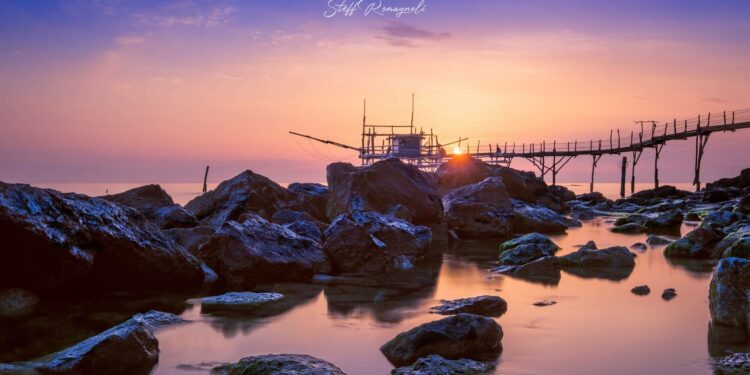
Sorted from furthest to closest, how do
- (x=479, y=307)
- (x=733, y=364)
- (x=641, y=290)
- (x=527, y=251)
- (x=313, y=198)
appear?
1. (x=313, y=198)
2. (x=527, y=251)
3. (x=641, y=290)
4. (x=479, y=307)
5. (x=733, y=364)

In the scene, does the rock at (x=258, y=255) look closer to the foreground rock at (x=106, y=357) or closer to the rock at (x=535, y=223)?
the foreground rock at (x=106, y=357)

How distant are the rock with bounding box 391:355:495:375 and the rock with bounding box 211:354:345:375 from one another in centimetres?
61

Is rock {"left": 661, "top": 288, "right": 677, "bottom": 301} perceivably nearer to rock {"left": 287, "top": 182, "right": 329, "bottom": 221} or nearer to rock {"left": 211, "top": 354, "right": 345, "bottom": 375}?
rock {"left": 211, "top": 354, "right": 345, "bottom": 375}

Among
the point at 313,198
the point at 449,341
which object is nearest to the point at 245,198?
the point at 313,198

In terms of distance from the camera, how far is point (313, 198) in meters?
23.5

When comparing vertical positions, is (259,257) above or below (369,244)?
below

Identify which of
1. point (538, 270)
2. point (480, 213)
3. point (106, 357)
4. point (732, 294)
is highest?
point (480, 213)

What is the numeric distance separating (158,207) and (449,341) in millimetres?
11264

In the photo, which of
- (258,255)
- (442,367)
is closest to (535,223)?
(258,255)

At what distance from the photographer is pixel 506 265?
13.7m

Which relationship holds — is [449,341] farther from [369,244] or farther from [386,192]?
[386,192]

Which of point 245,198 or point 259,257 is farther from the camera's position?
point 245,198

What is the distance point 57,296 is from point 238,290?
2.57 metres

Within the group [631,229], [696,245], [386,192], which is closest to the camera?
[696,245]
